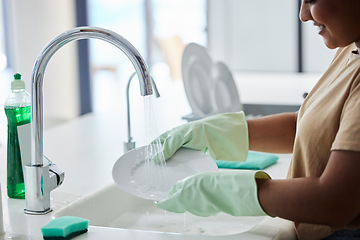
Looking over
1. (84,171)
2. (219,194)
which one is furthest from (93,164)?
(219,194)

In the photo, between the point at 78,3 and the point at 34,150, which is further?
the point at 78,3

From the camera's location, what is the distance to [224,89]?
7.53 feet

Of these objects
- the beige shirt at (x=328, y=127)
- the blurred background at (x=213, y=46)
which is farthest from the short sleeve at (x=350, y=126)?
the blurred background at (x=213, y=46)

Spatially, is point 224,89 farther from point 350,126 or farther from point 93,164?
point 350,126

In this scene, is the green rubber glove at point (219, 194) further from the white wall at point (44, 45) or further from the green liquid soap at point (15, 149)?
the white wall at point (44, 45)

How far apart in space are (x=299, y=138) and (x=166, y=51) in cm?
479

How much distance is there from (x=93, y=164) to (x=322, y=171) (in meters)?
0.91

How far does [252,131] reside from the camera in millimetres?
1409

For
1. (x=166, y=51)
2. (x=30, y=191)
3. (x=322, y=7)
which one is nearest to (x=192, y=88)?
(x=30, y=191)

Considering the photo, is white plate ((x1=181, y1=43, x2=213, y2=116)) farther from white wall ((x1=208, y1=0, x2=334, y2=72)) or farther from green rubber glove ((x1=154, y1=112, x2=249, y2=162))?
white wall ((x1=208, y1=0, x2=334, y2=72))

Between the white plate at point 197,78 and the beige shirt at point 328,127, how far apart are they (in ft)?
3.21

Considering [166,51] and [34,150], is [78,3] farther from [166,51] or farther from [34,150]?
[34,150]

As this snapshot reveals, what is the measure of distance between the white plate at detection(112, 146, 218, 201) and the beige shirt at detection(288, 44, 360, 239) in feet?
0.93

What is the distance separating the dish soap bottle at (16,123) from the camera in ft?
4.37
